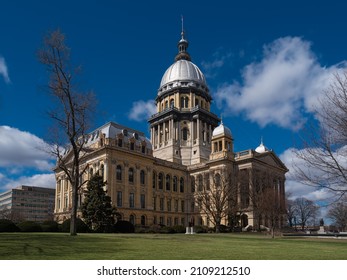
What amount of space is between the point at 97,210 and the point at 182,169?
35.5 m

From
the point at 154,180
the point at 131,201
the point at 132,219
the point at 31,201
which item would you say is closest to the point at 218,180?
the point at 154,180

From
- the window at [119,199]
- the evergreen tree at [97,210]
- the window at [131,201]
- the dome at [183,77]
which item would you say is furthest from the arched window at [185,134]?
the evergreen tree at [97,210]

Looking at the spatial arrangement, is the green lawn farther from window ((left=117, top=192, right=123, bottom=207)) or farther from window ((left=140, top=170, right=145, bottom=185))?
window ((left=140, top=170, right=145, bottom=185))

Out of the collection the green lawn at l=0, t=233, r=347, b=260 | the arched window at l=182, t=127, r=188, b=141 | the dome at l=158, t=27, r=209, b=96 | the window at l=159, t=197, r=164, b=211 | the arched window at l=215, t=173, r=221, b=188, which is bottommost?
the green lawn at l=0, t=233, r=347, b=260

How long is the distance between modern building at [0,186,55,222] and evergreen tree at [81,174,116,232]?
12122 centimetres

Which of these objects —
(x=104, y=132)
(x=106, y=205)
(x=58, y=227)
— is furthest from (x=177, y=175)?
(x=58, y=227)

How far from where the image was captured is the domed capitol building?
6228cm

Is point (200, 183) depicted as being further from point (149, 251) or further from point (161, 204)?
point (149, 251)

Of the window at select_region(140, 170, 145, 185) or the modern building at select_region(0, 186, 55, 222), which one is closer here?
the window at select_region(140, 170, 145, 185)

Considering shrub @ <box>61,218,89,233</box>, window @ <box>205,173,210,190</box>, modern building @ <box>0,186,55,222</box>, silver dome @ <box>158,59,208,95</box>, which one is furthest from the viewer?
modern building @ <box>0,186,55,222</box>

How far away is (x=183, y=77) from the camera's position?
94375 mm

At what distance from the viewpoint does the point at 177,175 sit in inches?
3073

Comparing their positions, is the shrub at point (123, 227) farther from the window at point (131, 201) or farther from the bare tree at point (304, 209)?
the bare tree at point (304, 209)

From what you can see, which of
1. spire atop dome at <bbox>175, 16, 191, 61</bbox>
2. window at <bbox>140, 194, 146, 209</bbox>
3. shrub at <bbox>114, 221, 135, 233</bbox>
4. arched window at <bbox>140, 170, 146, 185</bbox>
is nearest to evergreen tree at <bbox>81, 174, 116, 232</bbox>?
shrub at <bbox>114, 221, 135, 233</bbox>
